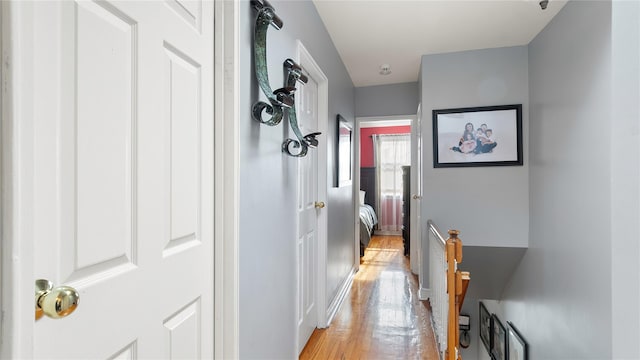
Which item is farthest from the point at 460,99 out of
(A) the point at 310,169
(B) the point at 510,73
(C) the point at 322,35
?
(A) the point at 310,169

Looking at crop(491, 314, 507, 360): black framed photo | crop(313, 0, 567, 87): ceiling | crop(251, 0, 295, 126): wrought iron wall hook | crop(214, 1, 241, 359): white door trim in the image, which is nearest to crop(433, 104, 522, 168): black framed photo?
crop(313, 0, 567, 87): ceiling

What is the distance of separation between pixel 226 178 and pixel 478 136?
2704 millimetres

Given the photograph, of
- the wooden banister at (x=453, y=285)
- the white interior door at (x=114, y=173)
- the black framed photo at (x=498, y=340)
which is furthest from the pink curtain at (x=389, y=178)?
the white interior door at (x=114, y=173)

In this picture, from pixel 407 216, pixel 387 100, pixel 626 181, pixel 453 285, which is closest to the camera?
pixel 626 181

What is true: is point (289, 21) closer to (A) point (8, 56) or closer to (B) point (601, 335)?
(A) point (8, 56)

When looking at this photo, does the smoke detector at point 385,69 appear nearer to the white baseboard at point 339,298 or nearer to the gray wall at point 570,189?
the gray wall at point 570,189

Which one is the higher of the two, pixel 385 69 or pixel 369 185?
pixel 385 69

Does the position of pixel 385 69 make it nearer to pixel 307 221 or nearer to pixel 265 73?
pixel 307 221

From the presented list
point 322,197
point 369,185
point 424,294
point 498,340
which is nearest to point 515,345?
point 498,340

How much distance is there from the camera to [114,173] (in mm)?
768

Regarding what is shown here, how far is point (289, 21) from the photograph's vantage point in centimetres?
178

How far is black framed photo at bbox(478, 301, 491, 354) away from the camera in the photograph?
3.65 meters

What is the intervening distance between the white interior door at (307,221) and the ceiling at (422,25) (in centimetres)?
58

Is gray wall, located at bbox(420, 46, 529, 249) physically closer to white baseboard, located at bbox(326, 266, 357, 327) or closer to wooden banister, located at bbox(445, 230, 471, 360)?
white baseboard, located at bbox(326, 266, 357, 327)
